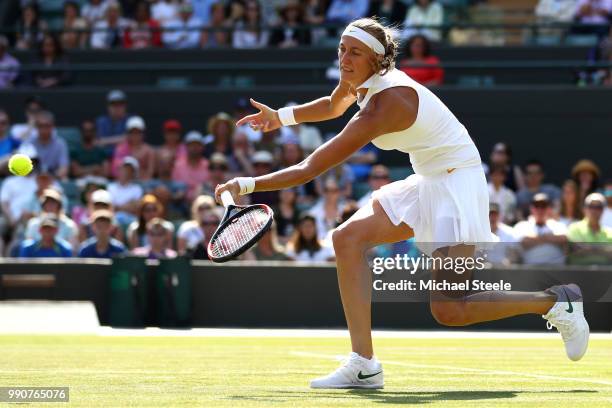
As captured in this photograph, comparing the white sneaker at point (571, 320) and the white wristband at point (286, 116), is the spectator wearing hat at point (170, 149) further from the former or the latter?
the white sneaker at point (571, 320)

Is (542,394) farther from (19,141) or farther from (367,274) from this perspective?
(19,141)

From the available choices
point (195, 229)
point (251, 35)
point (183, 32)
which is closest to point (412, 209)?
point (195, 229)

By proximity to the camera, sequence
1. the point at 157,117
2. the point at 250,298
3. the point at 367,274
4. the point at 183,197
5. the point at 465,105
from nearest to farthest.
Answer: the point at 367,274
the point at 250,298
the point at 183,197
the point at 465,105
the point at 157,117

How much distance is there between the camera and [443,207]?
6.57 meters

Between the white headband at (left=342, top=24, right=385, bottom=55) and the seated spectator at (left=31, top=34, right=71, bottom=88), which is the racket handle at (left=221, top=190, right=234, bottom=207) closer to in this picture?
the white headband at (left=342, top=24, right=385, bottom=55)

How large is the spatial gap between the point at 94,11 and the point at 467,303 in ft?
41.7

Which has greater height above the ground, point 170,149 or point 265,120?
point 265,120

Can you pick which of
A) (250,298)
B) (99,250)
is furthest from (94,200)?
(250,298)

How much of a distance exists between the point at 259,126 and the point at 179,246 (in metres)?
6.36

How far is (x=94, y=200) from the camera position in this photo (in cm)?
1366

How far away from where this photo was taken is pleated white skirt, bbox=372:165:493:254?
6.54 m

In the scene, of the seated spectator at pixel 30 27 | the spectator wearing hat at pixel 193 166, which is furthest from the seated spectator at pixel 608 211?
the seated spectator at pixel 30 27

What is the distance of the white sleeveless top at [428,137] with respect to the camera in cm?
646

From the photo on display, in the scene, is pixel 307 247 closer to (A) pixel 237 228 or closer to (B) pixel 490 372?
(B) pixel 490 372
